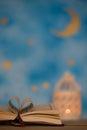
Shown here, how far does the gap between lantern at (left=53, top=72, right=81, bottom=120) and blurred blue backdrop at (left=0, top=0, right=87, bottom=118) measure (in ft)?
0.11

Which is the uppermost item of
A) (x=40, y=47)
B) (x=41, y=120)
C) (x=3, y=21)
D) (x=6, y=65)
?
(x=3, y=21)

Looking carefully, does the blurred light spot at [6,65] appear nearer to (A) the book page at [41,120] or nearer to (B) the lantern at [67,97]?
(B) the lantern at [67,97]

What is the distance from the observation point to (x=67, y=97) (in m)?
1.39

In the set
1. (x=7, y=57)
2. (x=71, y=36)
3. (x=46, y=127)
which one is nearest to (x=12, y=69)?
(x=7, y=57)

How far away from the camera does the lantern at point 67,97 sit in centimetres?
137

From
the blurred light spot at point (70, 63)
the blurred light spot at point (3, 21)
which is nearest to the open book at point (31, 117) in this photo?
the blurred light spot at point (70, 63)

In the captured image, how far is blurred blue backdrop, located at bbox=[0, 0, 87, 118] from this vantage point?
1401 mm

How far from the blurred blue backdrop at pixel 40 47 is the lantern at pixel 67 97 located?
1.3 inches

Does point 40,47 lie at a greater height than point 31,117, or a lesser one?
greater

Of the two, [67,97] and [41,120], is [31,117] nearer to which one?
[41,120]

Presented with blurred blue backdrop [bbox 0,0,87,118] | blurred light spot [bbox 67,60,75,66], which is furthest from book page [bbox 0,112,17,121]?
blurred light spot [bbox 67,60,75,66]

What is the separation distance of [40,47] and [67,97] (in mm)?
374

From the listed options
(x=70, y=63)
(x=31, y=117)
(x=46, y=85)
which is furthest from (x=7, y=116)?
(x=70, y=63)

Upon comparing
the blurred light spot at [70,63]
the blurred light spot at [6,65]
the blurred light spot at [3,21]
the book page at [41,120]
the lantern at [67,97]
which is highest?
the blurred light spot at [3,21]
